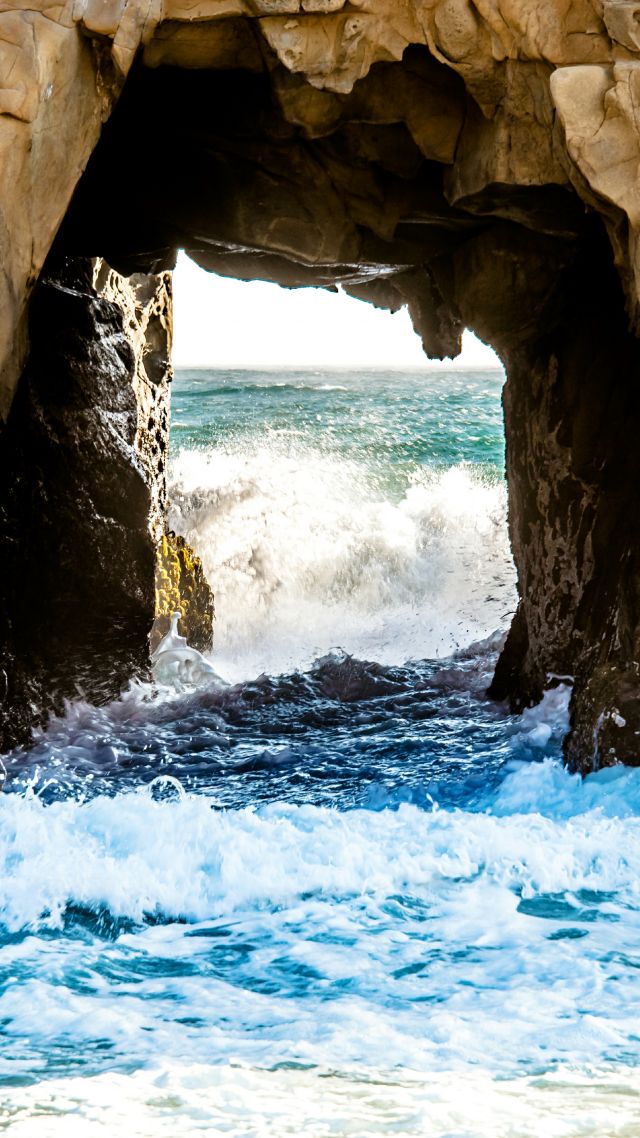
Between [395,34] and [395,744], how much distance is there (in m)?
3.36

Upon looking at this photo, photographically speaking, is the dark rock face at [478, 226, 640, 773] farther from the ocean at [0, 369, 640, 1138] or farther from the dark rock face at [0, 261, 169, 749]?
the dark rock face at [0, 261, 169, 749]

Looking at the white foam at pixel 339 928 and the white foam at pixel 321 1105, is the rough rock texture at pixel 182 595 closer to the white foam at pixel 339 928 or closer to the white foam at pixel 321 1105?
the white foam at pixel 339 928

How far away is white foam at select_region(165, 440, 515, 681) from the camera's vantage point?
1191 cm

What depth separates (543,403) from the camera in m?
6.84

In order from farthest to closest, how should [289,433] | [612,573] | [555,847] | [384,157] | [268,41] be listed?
[289,433]
[384,157]
[612,573]
[268,41]
[555,847]

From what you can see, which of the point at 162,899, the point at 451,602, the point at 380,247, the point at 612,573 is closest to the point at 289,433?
the point at 451,602

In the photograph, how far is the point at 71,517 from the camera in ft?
23.1

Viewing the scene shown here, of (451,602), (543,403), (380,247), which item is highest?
(380,247)

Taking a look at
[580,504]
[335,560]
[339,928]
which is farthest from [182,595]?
[339,928]

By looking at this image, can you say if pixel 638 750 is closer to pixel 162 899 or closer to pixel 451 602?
pixel 162 899

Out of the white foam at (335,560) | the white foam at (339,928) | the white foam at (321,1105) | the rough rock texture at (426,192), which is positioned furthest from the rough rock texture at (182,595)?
the white foam at (321,1105)

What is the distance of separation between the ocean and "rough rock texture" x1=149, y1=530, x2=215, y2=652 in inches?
65.6

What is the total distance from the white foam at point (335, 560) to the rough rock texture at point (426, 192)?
3844 millimetres

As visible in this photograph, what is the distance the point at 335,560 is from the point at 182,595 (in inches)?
182
